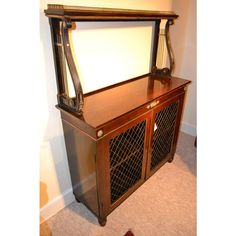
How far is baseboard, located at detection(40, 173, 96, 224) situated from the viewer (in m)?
1.45

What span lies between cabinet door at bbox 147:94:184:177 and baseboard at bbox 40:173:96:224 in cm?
61

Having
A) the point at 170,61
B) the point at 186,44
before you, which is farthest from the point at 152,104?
the point at 186,44

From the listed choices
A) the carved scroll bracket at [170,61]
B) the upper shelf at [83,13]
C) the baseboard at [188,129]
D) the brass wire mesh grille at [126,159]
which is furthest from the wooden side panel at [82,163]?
the baseboard at [188,129]

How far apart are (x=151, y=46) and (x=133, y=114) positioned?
3.16 ft

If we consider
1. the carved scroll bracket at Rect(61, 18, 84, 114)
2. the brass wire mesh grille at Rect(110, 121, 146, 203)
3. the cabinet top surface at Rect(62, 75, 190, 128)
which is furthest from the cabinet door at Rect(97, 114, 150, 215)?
the carved scroll bracket at Rect(61, 18, 84, 114)

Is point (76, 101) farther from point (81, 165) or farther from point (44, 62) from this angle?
point (81, 165)

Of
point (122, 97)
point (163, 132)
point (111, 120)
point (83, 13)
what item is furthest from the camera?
point (163, 132)

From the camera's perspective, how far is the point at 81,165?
1.35 m

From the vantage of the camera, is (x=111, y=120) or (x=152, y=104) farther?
(x=152, y=104)

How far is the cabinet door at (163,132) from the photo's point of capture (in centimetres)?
158

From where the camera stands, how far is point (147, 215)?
1.62 meters

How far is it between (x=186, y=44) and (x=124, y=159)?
1.74 meters

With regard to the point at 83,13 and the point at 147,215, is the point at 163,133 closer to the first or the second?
the point at 147,215
